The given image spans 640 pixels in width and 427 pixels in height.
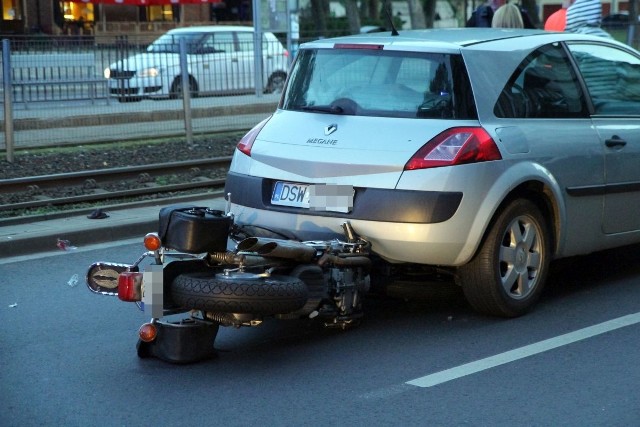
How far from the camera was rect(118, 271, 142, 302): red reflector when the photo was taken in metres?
5.28

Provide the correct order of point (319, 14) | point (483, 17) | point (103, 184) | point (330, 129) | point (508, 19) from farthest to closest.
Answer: point (319, 14), point (103, 184), point (483, 17), point (508, 19), point (330, 129)

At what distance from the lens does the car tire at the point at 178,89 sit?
50.7ft

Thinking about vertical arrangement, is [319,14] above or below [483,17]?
above

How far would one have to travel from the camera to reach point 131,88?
15273mm

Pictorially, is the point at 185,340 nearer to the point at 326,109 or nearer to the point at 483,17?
the point at 326,109

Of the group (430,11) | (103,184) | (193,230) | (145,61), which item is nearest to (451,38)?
(193,230)

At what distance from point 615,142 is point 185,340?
3062 mm

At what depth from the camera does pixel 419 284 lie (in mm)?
6348

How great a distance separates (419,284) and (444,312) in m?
0.37

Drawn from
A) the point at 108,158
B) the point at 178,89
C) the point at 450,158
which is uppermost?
the point at 450,158

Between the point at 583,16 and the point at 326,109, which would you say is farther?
the point at 583,16

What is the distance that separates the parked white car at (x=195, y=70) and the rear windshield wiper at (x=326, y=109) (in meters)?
8.85

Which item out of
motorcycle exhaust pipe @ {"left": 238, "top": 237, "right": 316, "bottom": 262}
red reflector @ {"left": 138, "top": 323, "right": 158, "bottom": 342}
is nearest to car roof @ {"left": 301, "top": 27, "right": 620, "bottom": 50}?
motorcycle exhaust pipe @ {"left": 238, "top": 237, "right": 316, "bottom": 262}

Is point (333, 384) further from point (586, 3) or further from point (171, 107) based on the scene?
point (171, 107)
